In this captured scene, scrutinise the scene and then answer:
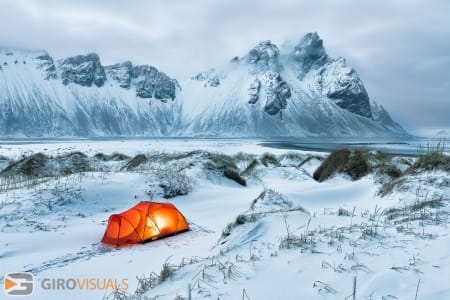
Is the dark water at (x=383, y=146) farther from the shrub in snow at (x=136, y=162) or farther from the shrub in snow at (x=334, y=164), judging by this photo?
the shrub in snow at (x=136, y=162)

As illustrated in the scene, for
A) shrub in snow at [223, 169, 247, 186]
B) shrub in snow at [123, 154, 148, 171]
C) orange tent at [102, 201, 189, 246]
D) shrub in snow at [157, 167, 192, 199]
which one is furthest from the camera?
shrub in snow at [123, 154, 148, 171]

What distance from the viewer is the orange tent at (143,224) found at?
8.73m

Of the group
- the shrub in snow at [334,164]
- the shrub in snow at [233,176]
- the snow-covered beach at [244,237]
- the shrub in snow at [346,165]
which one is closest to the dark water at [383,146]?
the shrub in snow at [334,164]

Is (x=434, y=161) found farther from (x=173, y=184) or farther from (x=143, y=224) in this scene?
(x=143, y=224)

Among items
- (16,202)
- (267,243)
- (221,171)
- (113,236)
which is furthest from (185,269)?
(221,171)

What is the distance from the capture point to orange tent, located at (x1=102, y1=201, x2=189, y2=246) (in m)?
8.73

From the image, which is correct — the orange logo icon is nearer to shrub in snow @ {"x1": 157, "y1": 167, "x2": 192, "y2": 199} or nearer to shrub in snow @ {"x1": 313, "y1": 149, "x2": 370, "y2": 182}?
shrub in snow @ {"x1": 157, "y1": 167, "x2": 192, "y2": 199}

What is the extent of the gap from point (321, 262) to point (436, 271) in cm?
129

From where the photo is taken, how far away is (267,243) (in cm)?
611

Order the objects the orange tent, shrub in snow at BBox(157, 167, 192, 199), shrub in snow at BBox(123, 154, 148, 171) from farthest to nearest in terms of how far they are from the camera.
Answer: shrub in snow at BBox(123, 154, 148, 171), shrub in snow at BBox(157, 167, 192, 199), the orange tent

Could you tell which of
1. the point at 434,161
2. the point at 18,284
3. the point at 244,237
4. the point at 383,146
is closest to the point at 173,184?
the point at 244,237

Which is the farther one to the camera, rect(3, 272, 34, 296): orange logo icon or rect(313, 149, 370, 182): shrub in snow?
rect(313, 149, 370, 182): shrub in snow

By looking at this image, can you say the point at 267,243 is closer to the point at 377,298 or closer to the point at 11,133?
the point at 377,298

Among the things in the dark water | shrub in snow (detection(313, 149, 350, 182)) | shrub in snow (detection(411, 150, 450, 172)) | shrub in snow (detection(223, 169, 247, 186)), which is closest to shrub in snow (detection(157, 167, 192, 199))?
shrub in snow (detection(223, 169, 247, 186))
